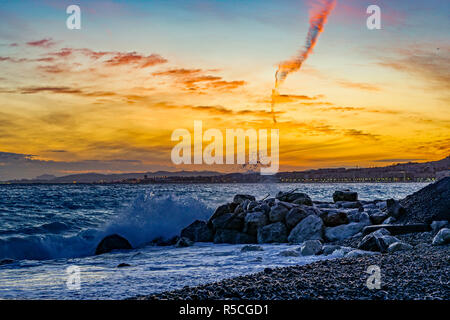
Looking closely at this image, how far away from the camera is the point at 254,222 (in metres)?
17.6

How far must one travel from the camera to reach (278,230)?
55.0 ft

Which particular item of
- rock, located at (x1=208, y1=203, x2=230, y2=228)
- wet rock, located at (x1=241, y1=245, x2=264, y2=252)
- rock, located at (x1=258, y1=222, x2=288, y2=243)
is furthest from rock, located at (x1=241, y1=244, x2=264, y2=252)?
rock, located at (x1=208, y1=203, x2=230, y2=228)

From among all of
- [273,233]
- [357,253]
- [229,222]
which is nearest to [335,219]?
[273,233]

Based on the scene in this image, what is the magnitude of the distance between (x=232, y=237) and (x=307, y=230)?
10.3ft

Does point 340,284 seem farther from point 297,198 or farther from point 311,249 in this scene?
point 297,198

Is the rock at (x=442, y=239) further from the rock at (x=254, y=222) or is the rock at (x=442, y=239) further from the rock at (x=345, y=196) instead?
the rock at (x=345, y=196)

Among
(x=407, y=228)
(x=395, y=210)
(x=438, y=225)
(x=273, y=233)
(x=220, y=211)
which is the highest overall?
(x=395, y=210)

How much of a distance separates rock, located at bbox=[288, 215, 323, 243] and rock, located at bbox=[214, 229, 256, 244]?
5.76 feet

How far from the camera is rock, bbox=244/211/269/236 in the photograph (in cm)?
1752

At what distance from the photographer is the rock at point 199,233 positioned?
18.0 metres

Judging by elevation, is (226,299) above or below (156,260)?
above

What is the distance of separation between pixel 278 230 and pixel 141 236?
717cm
